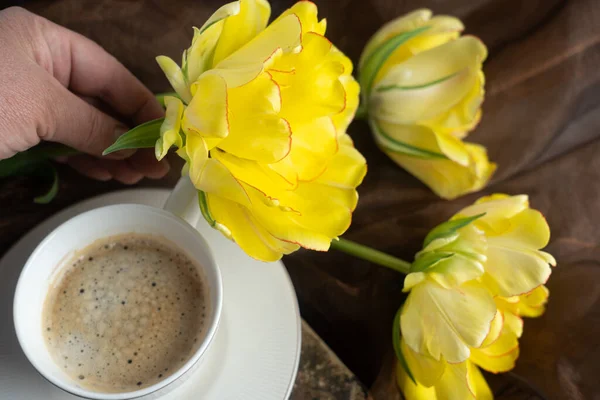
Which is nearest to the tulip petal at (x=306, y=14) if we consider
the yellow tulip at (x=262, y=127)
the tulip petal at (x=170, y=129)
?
the yellow tulip at (x=262, y=127)

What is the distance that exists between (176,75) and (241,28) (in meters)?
0.06

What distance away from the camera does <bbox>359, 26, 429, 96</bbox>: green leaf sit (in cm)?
62

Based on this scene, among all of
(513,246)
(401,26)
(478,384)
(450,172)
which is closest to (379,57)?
(401,26)

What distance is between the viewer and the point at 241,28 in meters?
0.44

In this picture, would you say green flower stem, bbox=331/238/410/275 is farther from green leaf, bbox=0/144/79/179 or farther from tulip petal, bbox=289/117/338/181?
green leaf, bbox=0/144/79/179

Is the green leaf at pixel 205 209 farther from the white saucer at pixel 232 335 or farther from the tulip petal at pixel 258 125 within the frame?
the white saucer at pixel 232 335

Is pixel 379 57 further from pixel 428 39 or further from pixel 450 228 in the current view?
pixel 450 228

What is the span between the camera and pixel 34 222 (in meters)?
0.64

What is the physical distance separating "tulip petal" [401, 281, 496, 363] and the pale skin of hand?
0.30 metres

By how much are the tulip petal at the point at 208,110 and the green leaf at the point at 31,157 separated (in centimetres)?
23

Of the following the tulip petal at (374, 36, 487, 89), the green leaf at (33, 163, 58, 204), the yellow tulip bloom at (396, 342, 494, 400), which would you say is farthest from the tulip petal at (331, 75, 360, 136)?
the green leaf at (33, 163, 58, 204)

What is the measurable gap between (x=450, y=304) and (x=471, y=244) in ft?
0.19

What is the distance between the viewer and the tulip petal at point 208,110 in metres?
0.38

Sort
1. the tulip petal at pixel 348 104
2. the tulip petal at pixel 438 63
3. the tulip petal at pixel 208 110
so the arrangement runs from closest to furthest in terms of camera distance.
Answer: the tulip petal at pixel 208 110, the tulip petal at pixel 348 104, the tulip petal at pixel 438 63
